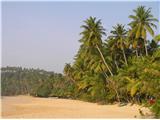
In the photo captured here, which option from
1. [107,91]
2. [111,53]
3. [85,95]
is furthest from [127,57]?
[85,95]

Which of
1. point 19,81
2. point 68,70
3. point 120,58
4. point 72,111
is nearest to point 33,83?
point 19,81

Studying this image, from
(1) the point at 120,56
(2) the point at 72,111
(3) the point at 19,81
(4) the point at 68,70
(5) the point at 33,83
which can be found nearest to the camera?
(2) the point at 72,111

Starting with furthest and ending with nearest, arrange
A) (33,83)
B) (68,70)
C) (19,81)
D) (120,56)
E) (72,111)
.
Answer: (19,81), (33,83), (68,70), (120,56), (72,111)

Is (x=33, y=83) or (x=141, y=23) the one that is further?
(x=33, y=83)

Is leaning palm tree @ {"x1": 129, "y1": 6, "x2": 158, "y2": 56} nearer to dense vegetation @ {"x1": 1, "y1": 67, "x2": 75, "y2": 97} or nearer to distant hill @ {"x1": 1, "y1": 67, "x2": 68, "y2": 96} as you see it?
dense vegetation @ {"x1": 1, "y1": 67, "x2": 75, "y2": 97}

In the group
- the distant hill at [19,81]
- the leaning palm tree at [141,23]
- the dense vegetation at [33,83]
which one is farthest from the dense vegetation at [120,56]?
the distant hill at [19,81]

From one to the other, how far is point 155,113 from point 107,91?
1109 inches

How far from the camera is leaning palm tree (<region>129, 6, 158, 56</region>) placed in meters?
43.2

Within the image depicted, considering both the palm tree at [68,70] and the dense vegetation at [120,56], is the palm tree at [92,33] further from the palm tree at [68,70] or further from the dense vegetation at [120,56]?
the palm tree at [68,70]

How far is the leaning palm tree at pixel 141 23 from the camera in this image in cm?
4316

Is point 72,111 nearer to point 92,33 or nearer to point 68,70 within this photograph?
point 92,33

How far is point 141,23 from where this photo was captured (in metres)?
43.6

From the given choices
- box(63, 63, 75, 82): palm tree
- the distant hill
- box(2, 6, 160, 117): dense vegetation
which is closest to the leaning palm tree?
box(2, 6, 160, 117): dense vegetation

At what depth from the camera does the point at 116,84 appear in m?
46.8
